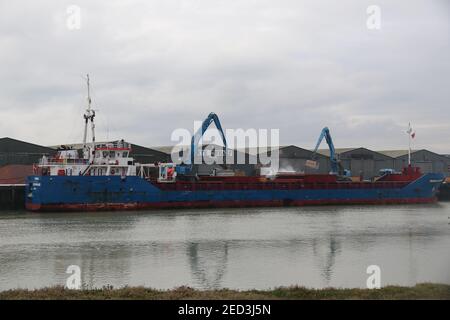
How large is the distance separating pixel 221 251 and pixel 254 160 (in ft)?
107

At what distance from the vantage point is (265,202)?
3509 centimetres

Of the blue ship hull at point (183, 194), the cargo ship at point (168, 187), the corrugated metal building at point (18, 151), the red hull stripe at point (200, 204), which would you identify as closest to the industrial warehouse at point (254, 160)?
the corrugated metal building at point (18, 151)

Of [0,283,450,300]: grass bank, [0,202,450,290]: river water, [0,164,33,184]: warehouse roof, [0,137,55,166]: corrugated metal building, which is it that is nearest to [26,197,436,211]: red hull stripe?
[0,202,450,290]: river water

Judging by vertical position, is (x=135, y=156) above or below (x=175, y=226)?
above

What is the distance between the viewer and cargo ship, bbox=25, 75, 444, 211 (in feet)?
95.0

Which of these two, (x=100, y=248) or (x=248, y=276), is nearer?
(x=248, y=276)

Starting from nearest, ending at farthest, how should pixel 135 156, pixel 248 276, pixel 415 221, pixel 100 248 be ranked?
pixel 248 276
pixel 100 248
pixel 415 221
pixel 135 156

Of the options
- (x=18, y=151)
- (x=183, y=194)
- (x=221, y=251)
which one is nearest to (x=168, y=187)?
(x=183, y=194)

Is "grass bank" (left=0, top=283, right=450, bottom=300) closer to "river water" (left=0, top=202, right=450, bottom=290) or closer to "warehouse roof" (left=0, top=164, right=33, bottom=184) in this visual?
"river water" (left=0, top=202, right=450, bottom=290)

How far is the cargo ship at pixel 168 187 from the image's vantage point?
29.0 metres
